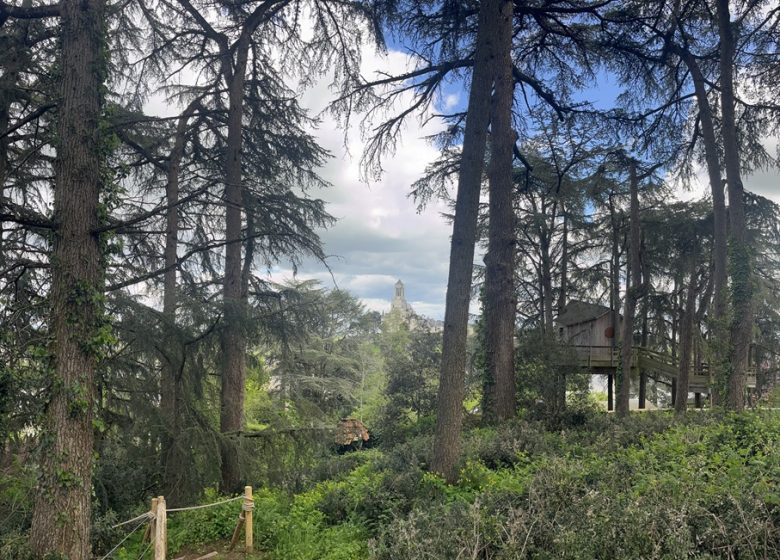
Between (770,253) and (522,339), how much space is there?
12888 millimetres

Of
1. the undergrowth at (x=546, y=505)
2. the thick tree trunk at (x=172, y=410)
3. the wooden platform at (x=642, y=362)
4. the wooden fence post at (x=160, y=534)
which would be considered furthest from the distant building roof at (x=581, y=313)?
the wooden fence post at (x=160, y=534)

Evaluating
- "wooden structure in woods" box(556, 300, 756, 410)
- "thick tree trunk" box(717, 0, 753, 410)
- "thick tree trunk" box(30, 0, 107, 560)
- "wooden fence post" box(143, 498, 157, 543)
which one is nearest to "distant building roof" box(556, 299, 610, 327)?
"wooden structure in woods" box(556, 300, 756, 410)

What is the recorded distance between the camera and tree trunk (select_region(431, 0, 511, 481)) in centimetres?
620

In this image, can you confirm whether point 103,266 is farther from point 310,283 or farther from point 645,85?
point 310,283

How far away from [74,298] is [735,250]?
1141 centimetres

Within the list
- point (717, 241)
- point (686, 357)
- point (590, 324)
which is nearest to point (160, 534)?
point (717, 241)

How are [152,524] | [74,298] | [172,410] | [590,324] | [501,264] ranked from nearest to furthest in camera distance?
[74,298], [152,524], [172,410], [501,264], [590,324]

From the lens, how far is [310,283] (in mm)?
22672

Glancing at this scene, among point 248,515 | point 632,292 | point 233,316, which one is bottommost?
point 248,515

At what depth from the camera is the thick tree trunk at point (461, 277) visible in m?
6.20

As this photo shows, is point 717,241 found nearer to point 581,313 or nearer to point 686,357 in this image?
point 686,357

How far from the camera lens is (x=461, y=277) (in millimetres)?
6324

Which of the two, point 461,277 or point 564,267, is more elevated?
point 564,267

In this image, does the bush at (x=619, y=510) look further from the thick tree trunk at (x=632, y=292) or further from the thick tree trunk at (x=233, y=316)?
the thick tree trunk at (x=632, y=292)
